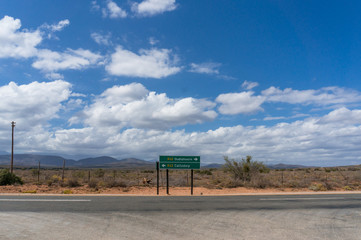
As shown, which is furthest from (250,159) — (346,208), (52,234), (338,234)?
(52,234)

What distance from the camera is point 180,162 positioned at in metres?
21.3

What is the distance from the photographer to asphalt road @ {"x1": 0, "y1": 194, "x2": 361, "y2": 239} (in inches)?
331

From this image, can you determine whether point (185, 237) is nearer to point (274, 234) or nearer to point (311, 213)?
point (274, 234)

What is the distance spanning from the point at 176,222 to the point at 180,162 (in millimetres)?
11390

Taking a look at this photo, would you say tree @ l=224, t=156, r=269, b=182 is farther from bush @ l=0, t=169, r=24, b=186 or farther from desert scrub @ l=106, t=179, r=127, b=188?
bush @ l=0, t=169, r=24, b=186

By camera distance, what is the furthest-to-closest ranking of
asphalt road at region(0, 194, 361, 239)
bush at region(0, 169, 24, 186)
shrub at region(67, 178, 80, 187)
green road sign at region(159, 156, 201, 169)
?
shrub at region(67, 178, 80, 187)
bush at region(0, 169, 24, 186)
green road sign at region(159, 156, 201, 169)
asphalt road at region(0, 194, 361, 239)

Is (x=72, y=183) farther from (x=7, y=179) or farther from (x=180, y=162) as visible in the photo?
(x=180, y=162)

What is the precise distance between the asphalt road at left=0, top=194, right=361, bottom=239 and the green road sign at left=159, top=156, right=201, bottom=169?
8.02 meters

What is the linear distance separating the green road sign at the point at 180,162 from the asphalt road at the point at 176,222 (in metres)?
8.02

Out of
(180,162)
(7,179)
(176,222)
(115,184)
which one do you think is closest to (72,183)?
(115,184)

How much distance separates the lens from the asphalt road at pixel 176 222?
840 centimetres

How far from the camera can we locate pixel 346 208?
1341 cm

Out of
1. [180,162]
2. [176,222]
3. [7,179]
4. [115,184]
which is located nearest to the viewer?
[176,222]

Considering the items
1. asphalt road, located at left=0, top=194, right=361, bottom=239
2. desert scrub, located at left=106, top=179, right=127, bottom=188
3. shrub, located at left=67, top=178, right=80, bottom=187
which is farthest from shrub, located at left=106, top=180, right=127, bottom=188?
asphalt road, located at left=0, top=194, right=361, bottom=239
